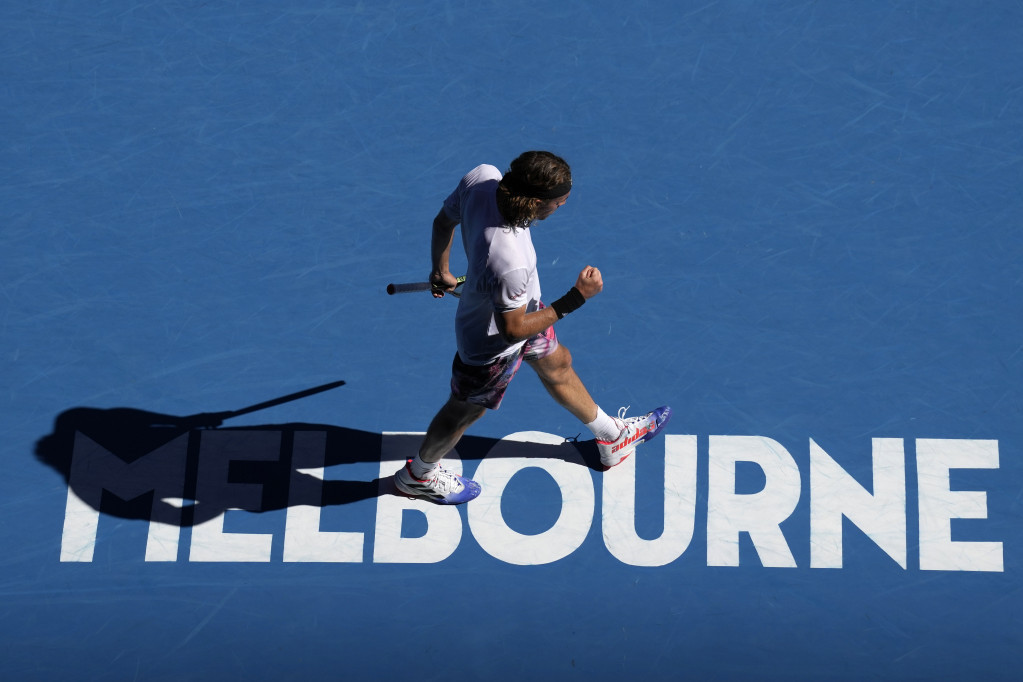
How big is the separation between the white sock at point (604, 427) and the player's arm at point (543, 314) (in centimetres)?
95

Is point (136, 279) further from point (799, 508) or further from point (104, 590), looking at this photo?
point (799, 508)

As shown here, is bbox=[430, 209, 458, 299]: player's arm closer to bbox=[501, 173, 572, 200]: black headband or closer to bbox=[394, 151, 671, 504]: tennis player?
bbox=[394, 151, 671, 504]: tennis player

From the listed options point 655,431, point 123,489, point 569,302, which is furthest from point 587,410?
point 123,489

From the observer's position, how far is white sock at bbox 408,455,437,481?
190 inches

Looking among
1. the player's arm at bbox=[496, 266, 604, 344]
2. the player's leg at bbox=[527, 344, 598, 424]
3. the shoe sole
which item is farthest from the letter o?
the player's arm at bbox=[496, 266, 604, 344]

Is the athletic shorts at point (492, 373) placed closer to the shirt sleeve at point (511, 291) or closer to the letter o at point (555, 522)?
the shirt sleeve at point (511, 291)

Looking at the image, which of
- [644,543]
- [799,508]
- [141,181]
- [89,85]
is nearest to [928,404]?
[799,508]

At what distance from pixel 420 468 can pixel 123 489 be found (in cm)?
147

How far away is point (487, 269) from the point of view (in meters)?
3.86

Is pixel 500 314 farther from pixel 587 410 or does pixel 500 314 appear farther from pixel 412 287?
pixel 587 410

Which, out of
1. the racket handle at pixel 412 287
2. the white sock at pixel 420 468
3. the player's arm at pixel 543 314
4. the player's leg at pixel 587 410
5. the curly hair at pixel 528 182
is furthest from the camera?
the white sock at pixel 420 468

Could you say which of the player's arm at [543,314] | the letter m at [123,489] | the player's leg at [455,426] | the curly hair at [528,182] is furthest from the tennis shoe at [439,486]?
the curly hair at [528,182]

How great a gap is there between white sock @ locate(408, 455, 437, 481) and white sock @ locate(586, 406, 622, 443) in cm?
73

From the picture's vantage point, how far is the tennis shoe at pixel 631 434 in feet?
16.5
